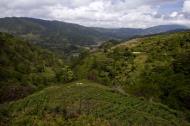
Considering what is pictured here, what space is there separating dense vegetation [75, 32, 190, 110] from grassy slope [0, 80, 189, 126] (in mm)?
20957

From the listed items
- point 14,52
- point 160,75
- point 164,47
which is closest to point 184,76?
point 160,75

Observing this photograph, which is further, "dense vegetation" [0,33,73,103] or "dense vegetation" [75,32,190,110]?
"dense vegetation" [0,33,73,103]

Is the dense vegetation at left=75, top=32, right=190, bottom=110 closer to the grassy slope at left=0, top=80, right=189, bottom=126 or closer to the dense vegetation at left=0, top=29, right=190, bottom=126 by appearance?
the dense vegetation at left=0, top=29, right=190, bottom=126

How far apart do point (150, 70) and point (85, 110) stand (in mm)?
49483

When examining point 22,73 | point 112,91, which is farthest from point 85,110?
point 22,73

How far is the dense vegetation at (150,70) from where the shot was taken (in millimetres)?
100375

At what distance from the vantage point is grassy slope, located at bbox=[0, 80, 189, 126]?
211ft

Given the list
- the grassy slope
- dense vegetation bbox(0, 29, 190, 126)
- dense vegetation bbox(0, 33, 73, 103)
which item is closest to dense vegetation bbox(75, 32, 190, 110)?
dense vegetation bbox(0, 29, 190, 126)

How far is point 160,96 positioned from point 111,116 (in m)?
37.9

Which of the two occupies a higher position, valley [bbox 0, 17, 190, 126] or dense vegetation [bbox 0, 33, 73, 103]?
valley [bbox 0, 17, 190, 126]

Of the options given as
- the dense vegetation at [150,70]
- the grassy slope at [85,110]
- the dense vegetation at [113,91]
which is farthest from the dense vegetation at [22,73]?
the grassy slope at [85,110]

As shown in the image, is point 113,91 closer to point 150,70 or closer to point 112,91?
point 112,91

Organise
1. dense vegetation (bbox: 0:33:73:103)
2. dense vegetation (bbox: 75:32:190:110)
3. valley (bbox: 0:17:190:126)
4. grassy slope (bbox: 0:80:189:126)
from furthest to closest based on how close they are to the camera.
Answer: dense vegetation (bbox: 0:33:73:103)
dense vegetation (bbox: 75:32:190:110)
valley (bbox: 0:17:190:126)
grassy slope (bbox: 0:80:189:126)

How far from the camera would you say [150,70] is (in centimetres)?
11162
